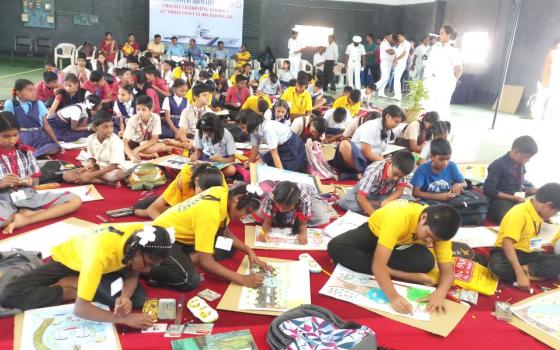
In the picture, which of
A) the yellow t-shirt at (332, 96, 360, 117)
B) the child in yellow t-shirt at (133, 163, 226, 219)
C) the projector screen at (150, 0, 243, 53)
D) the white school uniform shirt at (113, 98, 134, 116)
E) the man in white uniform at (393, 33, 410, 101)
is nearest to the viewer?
the child in yellow t-shirt at (133, 163, 226, 219)

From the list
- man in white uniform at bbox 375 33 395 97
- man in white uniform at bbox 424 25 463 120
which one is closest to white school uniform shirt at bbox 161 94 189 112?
man in white uniform at bbox 424 25 463 120

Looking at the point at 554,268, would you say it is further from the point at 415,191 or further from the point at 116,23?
the point at 116,23

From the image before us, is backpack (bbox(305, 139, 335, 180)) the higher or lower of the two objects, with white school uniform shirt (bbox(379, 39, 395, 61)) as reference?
lower

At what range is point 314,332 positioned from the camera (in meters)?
1.74

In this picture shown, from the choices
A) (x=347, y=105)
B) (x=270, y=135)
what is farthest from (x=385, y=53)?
(x=270, y=135)

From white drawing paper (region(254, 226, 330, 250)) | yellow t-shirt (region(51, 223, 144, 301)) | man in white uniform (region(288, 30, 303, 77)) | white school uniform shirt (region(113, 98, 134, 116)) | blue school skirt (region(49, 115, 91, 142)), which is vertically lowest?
white drawing paper (region(254, 226, 330, 250))

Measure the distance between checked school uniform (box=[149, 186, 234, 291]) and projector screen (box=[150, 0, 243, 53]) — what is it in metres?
10.3

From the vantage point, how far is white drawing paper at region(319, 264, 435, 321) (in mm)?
2020

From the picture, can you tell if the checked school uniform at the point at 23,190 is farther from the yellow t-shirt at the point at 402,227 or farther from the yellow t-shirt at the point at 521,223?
the yellow t-shirt at the point at 521,223

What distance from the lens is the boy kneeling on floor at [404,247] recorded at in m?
1.87

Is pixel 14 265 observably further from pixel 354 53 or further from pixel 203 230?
pixel 354 53

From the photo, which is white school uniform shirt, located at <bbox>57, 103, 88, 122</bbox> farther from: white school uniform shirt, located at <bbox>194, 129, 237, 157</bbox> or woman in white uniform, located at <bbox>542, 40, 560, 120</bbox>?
woman in white uniform, located at <bbox>542, 40, 560, 120</bbox>

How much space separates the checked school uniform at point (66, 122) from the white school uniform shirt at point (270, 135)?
2017 millimetres

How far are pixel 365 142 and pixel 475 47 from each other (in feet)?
25.7
